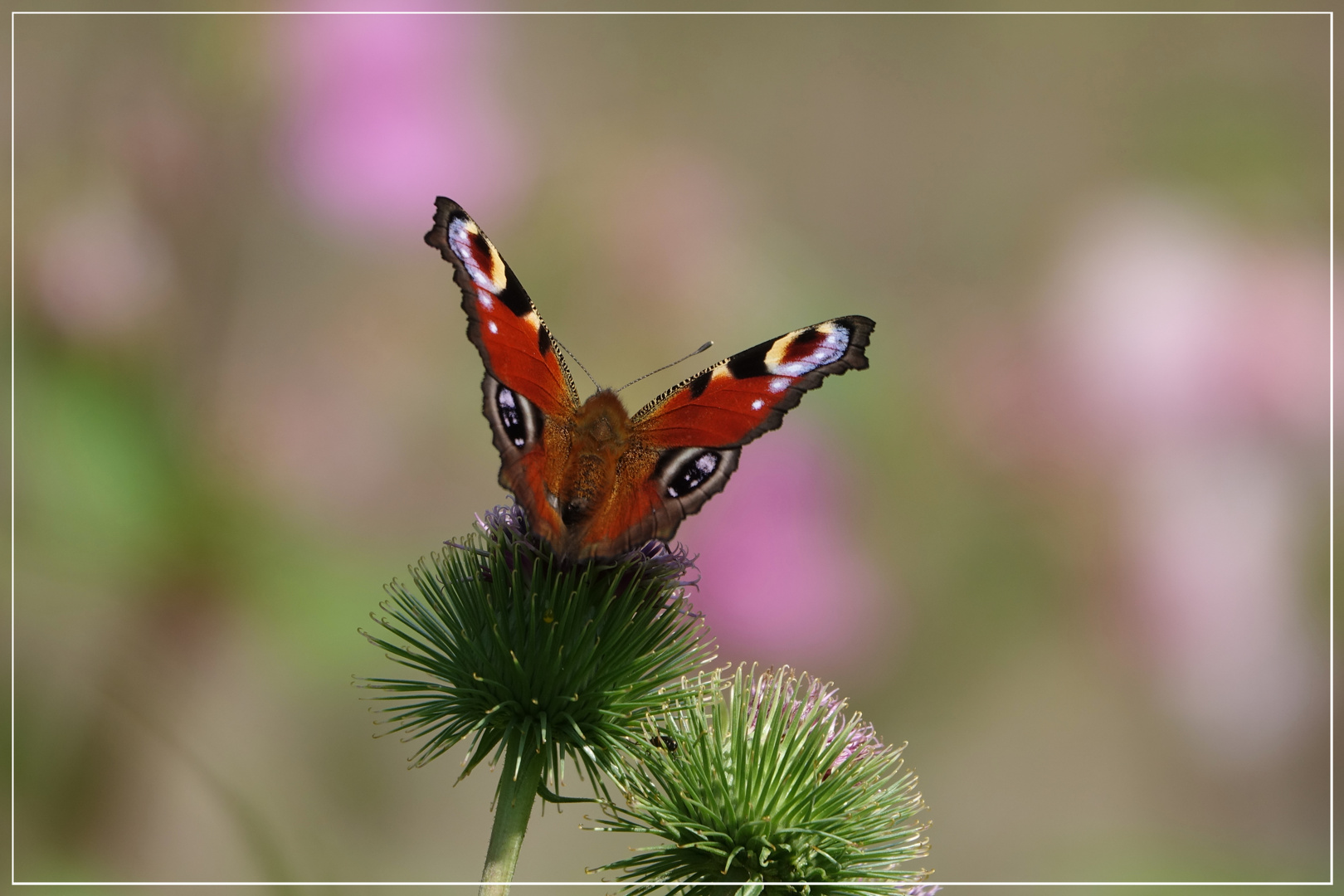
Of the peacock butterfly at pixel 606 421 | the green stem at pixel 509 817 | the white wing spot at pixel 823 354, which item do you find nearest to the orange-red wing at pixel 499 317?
the peacock butterfly at pixel 606 421

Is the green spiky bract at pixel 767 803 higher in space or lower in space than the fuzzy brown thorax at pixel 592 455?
lower

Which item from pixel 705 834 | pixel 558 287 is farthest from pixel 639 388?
pixel 705 834

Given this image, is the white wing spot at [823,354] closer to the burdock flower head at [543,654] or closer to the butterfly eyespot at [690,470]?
the butterfly eyespot at [690,470]

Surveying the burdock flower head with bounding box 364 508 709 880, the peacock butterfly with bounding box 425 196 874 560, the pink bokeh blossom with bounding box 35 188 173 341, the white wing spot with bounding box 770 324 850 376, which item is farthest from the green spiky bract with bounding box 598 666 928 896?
the pink bokeh blossom with bounding box 35 188 173 341

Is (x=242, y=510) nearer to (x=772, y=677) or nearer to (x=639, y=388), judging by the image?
(x=639, y=388)

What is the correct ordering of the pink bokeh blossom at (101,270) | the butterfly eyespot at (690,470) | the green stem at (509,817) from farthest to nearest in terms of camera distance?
the pink bokeh blossom at (101,270) < the butterfly eyespot at (690,470) < the green stem at (509,817)

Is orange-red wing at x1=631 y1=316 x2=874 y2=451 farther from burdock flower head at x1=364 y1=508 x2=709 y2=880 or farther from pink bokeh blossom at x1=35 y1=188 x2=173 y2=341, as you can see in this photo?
pink bokeh blossom at x1=35 y1=188 x2=173 y2=341

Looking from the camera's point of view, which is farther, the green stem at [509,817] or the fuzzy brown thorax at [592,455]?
the fuzzy brown thorax at [592,455]
